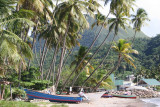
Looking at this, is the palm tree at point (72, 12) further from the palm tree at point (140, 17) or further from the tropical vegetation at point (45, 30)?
the palm tree at point (140, 17)

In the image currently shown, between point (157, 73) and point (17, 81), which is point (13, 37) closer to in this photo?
point (17, 81)

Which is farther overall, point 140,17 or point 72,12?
point 140,17

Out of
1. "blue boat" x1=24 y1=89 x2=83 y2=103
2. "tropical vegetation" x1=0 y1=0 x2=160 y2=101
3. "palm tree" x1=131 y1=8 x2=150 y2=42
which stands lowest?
"blue boat" x1=24 y1=89 x2=83 y2=103

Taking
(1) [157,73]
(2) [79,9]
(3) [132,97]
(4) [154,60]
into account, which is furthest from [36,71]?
(4) [154,60]

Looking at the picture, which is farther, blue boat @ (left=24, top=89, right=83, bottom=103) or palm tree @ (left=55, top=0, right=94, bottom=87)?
palm tree @ (left=55, top=0, right=94, bottom=87)

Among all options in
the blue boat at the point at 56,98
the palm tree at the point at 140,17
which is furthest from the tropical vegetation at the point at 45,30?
the blue boat at the point at 56,98

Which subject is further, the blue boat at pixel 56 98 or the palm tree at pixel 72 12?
the palm tree at pixel 72 12

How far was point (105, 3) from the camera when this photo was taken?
23844mm

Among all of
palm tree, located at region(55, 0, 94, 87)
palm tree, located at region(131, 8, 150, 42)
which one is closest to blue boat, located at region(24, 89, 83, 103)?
palm tree, located at region(55, 0, 94, 87)

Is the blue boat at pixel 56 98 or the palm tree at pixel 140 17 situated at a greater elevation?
the palm tree at pixel 140 17

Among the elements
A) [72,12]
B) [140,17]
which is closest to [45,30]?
[72,12]

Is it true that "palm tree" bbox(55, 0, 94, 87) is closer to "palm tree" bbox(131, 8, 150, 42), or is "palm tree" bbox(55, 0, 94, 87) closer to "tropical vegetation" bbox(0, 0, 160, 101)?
"tropical vegetation" bbox(0, 0, 160, 101)

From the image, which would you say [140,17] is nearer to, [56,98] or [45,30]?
[45,30]

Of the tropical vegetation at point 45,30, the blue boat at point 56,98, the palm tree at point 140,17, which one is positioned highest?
the palm tree at point 140,17
